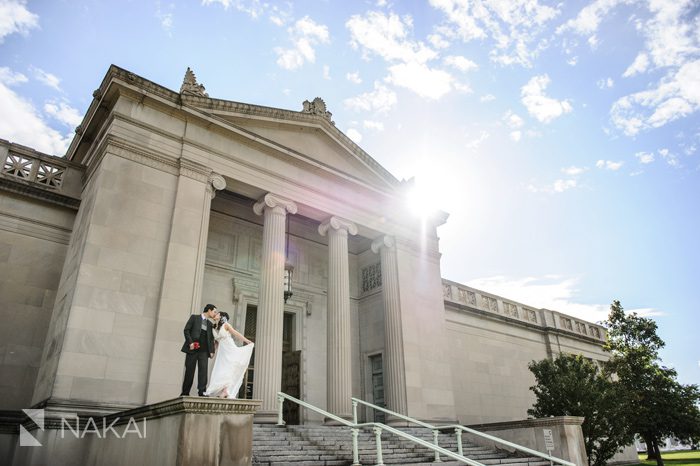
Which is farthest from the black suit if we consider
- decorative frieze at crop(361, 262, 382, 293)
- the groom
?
decorative frieze at crop(361, 262, 382, 293)

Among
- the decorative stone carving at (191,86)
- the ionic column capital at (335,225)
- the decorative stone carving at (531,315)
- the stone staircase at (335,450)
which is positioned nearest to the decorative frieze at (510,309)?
the decorative stone carving at (531,315)

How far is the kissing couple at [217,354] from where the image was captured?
8016 mm

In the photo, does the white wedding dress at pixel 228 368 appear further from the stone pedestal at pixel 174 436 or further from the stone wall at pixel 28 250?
the stone wall at pixel 28 250

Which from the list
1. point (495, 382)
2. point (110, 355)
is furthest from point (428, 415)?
point (110, 355)

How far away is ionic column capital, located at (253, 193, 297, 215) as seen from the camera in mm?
15125

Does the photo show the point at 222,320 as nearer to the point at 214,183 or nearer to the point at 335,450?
the point at 335,450

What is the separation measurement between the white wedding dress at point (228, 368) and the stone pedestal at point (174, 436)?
3.44ft

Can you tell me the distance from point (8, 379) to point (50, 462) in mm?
3422

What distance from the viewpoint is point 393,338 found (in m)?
16.8

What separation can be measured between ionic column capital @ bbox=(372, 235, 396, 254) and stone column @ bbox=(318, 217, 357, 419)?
1.52 m

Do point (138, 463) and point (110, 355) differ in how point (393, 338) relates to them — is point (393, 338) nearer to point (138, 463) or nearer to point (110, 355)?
point (110, 355)

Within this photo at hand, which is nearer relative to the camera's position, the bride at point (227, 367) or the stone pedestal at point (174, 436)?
the stone pedestal at point (174, 436)

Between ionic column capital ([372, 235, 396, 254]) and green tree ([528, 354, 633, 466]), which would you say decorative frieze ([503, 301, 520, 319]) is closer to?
green tree ([528, 354, 633, 466])

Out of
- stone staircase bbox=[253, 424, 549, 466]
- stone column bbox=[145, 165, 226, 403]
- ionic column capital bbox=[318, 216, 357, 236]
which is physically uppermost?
ionic column capital bbox=[318, 216, 357, 236]
